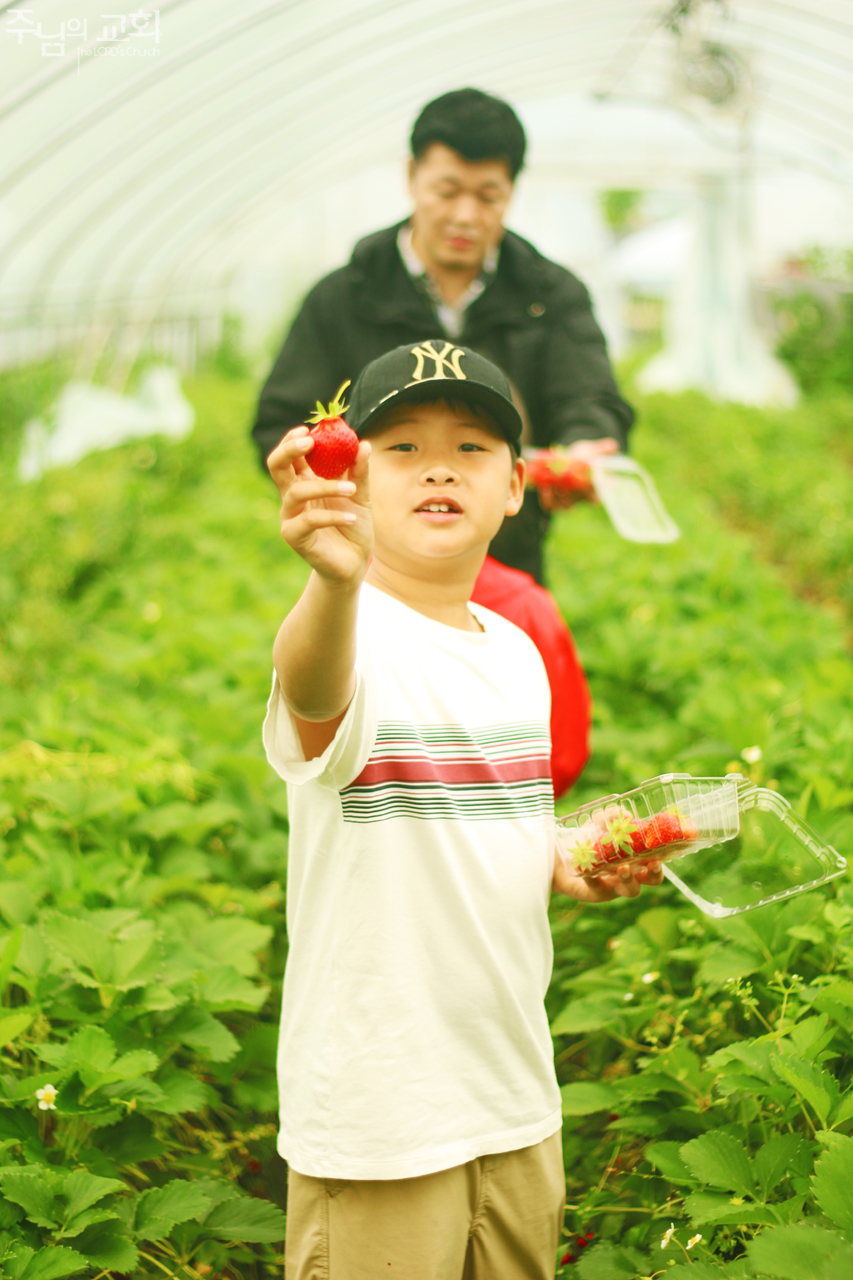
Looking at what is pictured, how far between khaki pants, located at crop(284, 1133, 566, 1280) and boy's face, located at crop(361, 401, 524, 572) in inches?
29.8

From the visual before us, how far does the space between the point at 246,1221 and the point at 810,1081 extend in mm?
842

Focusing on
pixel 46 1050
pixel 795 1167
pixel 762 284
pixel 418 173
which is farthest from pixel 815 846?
pixel 762 284

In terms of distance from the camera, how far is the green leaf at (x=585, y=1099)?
6.11 ft

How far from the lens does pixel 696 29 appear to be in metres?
8.78

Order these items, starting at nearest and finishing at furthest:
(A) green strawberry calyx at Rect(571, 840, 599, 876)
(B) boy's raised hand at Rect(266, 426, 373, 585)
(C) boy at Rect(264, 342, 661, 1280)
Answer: (B) boy's raised hand at Rect(266, 426, 373, 585), (C) boy at Rect(264, 342, 661, 1280), (A) green strawberry calyx at Rect(571, 840, 599, 876)

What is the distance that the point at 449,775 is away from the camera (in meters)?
1.41

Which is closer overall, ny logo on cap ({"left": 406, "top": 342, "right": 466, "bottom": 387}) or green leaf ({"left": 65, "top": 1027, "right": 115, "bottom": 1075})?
ny logo on cap ({"left": 406, "top": 342, "right": 466, "bottom": 387})

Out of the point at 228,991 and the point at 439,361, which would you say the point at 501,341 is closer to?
the point at 439,361

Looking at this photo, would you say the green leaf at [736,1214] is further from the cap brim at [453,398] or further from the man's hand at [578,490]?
the man's hand at [578,490]

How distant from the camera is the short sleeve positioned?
50.8 inches

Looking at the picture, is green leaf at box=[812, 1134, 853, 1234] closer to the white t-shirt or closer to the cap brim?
the white t-shirt

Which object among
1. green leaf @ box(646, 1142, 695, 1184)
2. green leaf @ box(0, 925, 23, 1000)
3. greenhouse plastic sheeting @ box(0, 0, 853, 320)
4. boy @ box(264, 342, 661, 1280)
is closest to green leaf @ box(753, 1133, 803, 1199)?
green leaf @ box(646, 1142, 695, 1184)

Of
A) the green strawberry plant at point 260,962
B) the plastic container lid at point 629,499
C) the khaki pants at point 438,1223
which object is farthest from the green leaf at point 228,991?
the plastic container lid at point 629,499

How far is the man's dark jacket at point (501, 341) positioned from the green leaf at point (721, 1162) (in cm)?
130
